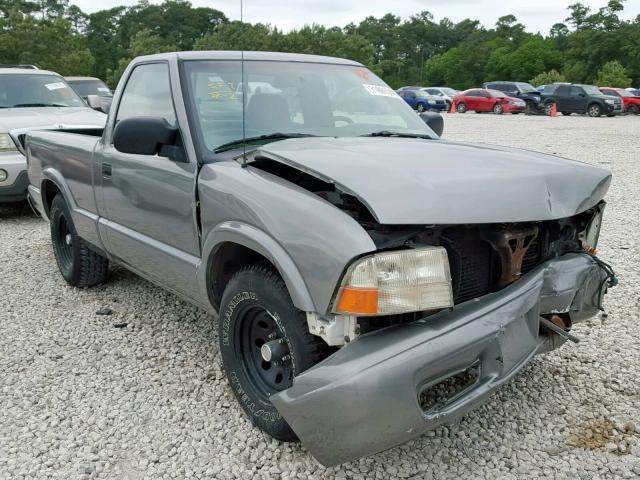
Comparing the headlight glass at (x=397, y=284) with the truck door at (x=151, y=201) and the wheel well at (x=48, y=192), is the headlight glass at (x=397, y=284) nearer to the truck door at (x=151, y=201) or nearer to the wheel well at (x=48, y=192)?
the truck door at (x=151, y=201)

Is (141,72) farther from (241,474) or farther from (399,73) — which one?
(399,73)

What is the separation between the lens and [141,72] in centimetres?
381

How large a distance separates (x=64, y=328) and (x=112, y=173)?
3.75 ft

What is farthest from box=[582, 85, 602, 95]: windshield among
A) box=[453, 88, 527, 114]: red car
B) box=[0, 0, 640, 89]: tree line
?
box=[0, 0, 640, 89]: tree line

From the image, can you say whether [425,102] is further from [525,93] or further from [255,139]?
[255,139]

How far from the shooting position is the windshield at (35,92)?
8.02m

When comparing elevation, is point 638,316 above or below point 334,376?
below

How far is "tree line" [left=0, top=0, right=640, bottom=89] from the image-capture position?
3212 cm

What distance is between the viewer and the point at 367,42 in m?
52.5

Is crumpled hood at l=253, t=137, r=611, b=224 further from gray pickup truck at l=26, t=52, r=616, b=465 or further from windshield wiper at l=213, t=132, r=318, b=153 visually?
windshield wiper at l=213, t=132, r=318, b=153

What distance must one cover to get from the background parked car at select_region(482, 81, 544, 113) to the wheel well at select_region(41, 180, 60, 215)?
2995 cm

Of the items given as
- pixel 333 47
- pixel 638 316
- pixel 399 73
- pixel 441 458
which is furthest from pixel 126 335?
pixel 399 73

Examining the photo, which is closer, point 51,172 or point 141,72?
point 141,72

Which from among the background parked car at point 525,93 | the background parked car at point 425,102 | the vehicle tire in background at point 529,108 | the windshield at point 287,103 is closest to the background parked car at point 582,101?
the background parked car at point 525,93
